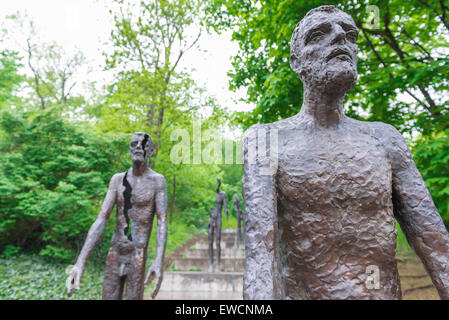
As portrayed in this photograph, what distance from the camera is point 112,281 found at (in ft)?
12.7

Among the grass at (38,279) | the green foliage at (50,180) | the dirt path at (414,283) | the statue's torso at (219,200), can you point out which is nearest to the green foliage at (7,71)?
the green foliage at (50,180)

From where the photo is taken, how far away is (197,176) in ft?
60.1

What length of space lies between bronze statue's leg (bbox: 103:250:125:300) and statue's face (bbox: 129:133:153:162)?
135cm

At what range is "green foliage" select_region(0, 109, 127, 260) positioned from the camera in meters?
8.70

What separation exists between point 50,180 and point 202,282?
18.7ft

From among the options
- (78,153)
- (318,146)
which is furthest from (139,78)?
(318,146)

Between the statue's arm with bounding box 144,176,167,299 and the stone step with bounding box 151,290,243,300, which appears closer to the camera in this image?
the statue's arm with bounding box 144,176,167,299

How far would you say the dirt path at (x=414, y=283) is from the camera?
25.3 feet

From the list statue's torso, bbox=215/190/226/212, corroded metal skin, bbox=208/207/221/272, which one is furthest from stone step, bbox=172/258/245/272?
statue's torso, bbox=215/190/226/212

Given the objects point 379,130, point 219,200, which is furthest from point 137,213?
point 219,200

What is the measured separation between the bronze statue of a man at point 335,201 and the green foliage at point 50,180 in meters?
8.39

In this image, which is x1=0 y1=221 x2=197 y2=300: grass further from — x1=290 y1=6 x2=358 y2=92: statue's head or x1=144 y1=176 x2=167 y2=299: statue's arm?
x1=290 y1=6 x2=358 y2=92: statue's head
